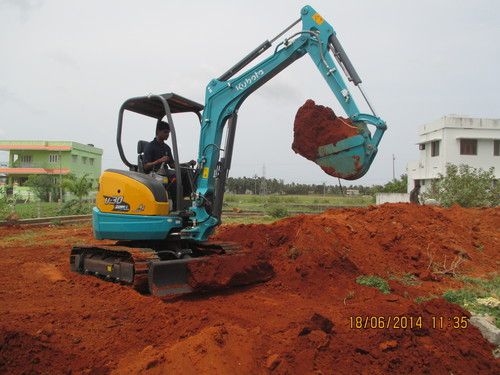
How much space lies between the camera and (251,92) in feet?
23.7

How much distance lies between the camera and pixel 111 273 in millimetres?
6777

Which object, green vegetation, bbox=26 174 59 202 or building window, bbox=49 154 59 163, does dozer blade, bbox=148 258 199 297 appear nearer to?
green vegetation, bbox=26 174 59 202

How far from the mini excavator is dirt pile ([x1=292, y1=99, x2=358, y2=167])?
0.14 m

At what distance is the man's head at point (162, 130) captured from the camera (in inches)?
285

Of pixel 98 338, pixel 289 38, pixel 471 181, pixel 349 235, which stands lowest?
pixel 98 338

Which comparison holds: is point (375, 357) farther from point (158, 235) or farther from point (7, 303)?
point (7, 303)

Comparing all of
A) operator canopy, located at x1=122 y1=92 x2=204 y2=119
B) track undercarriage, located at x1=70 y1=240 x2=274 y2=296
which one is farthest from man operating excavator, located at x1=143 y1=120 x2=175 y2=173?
track undercarriage, located at x1=70 y1=240 x2=274 y2=296

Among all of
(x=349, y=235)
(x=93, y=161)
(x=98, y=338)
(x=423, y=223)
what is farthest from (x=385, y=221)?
(x=93, y=161)

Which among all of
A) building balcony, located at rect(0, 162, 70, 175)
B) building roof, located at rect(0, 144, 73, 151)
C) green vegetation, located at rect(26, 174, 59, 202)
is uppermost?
building roof, located at rect(0, 144, 73, 151)

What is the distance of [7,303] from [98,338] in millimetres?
2300

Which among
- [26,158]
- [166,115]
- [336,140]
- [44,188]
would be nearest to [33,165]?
[26,158]

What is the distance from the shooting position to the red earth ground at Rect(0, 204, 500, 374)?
13.0 feet
